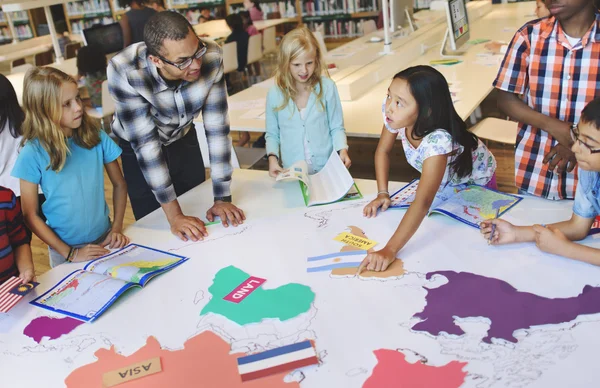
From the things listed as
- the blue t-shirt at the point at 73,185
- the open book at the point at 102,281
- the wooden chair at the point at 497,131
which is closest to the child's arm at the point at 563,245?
the open book at the point at 102,281

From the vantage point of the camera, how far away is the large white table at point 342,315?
1.12m

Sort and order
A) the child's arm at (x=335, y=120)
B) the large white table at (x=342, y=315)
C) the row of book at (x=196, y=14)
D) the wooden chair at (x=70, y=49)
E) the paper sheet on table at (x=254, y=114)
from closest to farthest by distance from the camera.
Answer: the large white table at (x=342, y=315)
the child's arm at (x=335, y=120)
the paper sheet on table at (x=254, y=114)
the wooden chair at (x=70, y=49)
the row of book at (x=196, y=14)

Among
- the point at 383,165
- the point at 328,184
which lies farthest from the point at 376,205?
the point at 328,184

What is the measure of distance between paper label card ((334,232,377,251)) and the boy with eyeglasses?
12.5 inches

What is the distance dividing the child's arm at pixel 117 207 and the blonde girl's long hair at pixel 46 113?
190 mm

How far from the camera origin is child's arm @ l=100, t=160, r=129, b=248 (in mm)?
1761

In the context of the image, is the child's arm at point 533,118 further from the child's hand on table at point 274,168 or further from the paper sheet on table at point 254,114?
the paper sheet on table at point 254,114

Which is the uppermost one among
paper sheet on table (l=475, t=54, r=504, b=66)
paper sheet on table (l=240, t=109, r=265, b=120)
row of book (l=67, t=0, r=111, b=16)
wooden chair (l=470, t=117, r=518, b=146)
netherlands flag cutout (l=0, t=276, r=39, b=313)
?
row of book (l=67, t=0, r=111, b=16)

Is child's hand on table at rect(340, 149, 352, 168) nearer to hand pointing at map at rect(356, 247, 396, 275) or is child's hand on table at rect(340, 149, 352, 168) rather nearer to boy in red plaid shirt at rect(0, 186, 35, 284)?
hand pointing at map at rect(356, 247, 396, 275)

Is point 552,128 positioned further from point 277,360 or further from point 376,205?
point 277,360

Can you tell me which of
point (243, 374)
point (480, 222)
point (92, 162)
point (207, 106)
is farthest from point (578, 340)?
point (92, 162)

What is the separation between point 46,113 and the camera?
5.51ft

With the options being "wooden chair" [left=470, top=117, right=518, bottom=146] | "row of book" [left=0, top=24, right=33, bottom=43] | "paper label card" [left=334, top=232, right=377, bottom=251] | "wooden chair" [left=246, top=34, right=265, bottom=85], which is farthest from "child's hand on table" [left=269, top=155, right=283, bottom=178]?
"row of book" [left=0, top=24, right=33, bottom=43]

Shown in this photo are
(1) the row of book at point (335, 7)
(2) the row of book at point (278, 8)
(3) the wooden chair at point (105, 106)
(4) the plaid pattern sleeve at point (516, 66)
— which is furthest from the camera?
(2) the row of book at point (278, 8)
